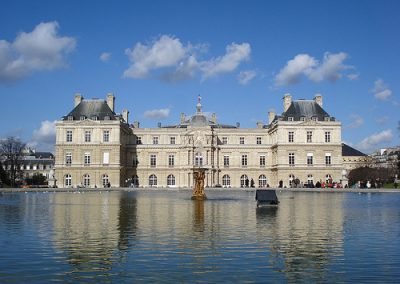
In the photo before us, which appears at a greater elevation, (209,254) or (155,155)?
(155,155)

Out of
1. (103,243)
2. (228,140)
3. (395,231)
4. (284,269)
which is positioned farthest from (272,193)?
(228,140)

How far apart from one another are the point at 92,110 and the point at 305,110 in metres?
32.7

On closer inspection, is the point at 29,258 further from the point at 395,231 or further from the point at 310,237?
the point at 395,231

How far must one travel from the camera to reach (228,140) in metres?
87.8

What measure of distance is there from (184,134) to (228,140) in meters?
8.24

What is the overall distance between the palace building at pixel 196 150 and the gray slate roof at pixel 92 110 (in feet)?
0.50

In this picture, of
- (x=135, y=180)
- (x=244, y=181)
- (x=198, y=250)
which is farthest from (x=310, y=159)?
(x=198, y=250)

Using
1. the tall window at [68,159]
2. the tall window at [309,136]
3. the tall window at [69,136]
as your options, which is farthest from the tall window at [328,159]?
the tall window at [69,136]

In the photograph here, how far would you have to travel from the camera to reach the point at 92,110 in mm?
82000

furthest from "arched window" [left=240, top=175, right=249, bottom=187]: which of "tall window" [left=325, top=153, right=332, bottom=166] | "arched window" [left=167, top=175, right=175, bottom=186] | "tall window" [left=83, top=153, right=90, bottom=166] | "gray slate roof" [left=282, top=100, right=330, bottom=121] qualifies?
"tall window" [left=83, top=153, right=90, bottom=166]

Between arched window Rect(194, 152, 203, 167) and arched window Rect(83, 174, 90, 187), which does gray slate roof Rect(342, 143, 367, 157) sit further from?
arched window Rect(83, 174, 90, 187)

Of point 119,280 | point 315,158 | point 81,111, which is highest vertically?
point 81,111

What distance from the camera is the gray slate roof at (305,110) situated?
8169 cm

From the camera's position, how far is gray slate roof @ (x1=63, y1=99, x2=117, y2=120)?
81062mm
